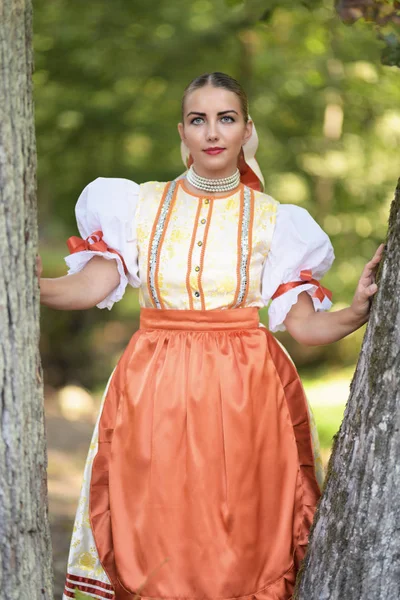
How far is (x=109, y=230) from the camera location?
2.47 metres

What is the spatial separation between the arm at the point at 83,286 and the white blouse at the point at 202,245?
0.03 m

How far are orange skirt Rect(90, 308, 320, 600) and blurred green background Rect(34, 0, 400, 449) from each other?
2.74m

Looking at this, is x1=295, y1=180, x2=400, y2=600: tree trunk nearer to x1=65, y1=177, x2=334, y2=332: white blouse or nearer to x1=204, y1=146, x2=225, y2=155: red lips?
x1=65, y1=177, x2=334, y2=332: white blouse

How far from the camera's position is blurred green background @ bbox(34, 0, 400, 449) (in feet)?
17.4

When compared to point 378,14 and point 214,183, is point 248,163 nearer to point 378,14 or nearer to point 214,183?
point 214,183

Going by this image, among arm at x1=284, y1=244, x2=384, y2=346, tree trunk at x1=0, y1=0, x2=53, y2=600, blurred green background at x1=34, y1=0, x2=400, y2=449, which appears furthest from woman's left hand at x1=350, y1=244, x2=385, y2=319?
blurred green background at x1=34, y1=0, x2=400, y2=449

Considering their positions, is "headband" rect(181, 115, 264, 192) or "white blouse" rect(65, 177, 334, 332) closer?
"white blouse" rect(65, 177, 334, 332)

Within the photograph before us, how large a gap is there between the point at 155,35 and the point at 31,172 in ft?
12.4

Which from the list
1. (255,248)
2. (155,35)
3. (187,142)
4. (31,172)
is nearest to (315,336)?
(255,248)

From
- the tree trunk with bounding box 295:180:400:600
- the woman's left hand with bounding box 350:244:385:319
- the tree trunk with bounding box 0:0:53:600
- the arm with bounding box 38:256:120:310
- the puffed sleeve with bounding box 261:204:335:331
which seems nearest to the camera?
the tree trunk with bounding box 0:0:53:600

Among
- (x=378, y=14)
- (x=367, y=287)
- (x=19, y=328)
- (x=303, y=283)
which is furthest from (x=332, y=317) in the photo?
(x=19, y=328)

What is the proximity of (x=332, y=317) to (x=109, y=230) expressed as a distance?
0.68m

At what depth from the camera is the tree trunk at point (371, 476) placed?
2.00 metres

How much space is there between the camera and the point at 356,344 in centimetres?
816
